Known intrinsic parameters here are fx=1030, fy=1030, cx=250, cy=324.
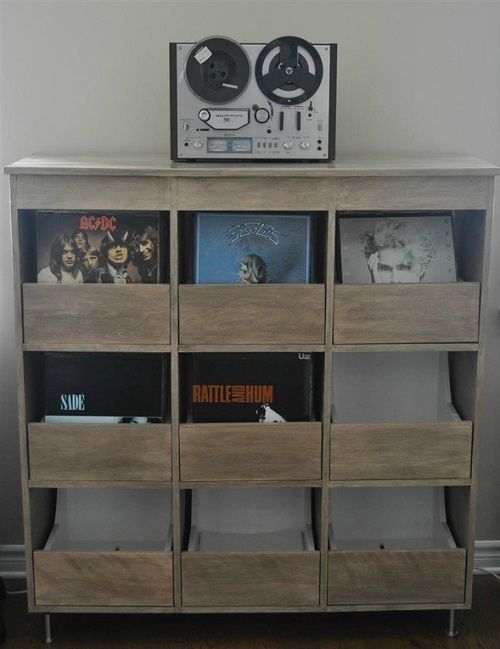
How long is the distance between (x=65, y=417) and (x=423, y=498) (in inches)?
35.5

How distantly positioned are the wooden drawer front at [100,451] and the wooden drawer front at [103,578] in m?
0.20

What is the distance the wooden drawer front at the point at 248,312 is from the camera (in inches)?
90.3

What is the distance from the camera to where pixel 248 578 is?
2.41m

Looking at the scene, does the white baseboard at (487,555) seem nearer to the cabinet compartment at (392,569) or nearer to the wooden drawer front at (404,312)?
the cabinet compartment at (392,569)

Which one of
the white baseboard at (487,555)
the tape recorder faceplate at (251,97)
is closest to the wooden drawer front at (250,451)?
the tape recorder faceplate at (251,97)

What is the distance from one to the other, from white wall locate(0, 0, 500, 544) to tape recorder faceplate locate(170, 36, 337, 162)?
33 cm

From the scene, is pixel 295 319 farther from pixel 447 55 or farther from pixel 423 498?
pixel 447 55

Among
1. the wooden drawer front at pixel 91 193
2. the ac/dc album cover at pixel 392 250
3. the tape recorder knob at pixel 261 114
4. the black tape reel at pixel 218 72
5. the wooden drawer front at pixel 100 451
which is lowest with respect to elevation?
the wooden drawer front at pixel 100 451

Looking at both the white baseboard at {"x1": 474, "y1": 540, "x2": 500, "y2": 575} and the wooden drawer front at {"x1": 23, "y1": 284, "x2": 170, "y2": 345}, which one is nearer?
the wooden drawer front at {"x1": 23, "y1": 284, "x2": 170, "y2": 345}

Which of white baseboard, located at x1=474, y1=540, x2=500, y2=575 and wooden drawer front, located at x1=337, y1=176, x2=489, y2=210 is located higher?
wooden drawer front, located at x1=337, y1=176, x2=489, y2=210

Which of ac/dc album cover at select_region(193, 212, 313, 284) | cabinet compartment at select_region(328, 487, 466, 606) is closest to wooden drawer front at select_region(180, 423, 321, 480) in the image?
cabinet compartment at select_region(328, 487, 466, 606)

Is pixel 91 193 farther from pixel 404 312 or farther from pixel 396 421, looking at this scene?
pixel 396 421

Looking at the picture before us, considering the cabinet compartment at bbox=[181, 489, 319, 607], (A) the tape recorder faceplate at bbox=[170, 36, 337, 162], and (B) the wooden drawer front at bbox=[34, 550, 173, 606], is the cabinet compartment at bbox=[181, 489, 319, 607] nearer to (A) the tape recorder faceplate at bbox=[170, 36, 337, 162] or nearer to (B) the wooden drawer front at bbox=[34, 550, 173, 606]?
(B) the wooden drawer front at bbox=[34, 550, 173, 606]

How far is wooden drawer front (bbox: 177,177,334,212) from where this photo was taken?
7.34 feet
